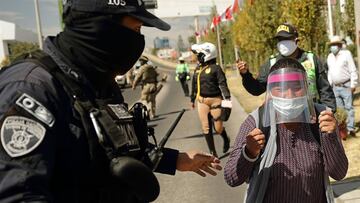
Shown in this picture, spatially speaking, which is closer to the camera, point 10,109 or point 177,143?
point 10,109

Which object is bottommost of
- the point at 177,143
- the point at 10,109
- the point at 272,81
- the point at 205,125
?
the point at 177,143

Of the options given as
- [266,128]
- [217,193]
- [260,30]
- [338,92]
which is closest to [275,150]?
[266,128]

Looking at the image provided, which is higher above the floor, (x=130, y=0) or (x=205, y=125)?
(x=130, y=0)

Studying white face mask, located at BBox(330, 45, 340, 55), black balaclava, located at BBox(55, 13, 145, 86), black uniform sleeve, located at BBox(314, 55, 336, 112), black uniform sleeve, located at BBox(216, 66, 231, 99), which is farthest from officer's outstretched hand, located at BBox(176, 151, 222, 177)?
white face mask, located at BBox(330, 45, 340, 55)

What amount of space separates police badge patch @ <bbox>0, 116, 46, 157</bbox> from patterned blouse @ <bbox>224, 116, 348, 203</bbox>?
149 centimetres

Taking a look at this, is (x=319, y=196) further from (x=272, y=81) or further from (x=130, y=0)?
(x=130, y=0)

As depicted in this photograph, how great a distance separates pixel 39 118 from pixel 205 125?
20.0 feet

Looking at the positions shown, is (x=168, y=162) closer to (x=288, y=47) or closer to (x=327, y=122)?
(x=327, y=122)

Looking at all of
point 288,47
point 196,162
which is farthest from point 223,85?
point 196,162

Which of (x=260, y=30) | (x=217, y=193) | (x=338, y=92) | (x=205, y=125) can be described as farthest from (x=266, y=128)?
(x=260, y=30)

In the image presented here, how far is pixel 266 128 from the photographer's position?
256 cm

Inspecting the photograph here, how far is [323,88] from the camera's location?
15.6 ft

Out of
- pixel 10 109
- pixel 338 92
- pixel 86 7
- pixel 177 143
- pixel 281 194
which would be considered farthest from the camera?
pixel 177 143

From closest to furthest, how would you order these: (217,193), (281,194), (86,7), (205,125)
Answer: (86,7) < (281,194) < (217,193) < (205,125)
